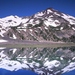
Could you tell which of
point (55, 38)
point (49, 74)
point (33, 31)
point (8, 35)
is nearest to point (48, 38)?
point (55, 38)

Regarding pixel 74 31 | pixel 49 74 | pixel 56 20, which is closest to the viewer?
pixel 49 74

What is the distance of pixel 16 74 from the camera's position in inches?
462

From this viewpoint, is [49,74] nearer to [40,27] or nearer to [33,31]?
[33,31]

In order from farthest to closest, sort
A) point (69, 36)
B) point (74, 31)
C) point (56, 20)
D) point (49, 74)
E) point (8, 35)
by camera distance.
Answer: point (56, 20)
point (74, 31)
point (69, 36)
point (8, 35)
point (49, 74)

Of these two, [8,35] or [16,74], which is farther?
[8,35]

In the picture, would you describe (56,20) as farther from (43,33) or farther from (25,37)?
(25,37)

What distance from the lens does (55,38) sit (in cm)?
12569

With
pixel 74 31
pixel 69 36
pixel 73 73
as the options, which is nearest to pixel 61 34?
pixel 69 36

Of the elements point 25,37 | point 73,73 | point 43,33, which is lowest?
point 73,73

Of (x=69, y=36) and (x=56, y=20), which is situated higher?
(x=56, y=20)

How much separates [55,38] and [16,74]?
115495 millimetres

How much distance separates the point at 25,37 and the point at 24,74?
102 meters

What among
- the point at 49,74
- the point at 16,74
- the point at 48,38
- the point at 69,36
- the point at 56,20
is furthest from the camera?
the point at 56,20

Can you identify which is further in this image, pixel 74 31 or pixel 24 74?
pixel 74 31
